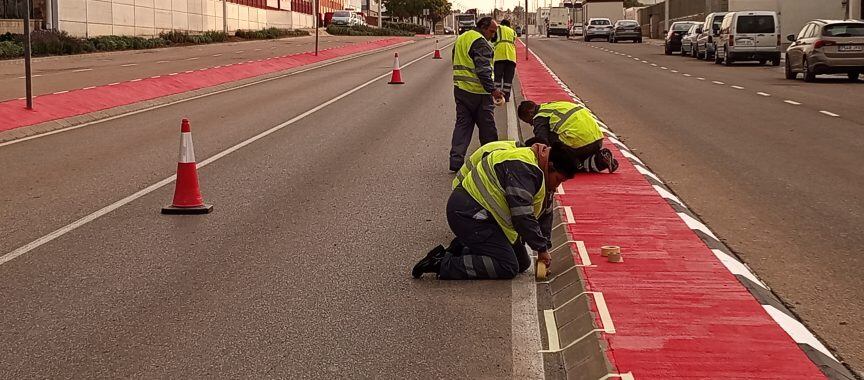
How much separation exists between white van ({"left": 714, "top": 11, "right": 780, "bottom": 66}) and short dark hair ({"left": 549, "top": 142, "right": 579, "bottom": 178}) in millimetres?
34369

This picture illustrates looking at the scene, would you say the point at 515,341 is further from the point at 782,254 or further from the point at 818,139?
the point at 818,139

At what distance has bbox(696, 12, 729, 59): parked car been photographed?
4459 centimetres

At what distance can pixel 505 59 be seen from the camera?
48.5ft

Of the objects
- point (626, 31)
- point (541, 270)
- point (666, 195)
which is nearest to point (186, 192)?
point (541, 270)

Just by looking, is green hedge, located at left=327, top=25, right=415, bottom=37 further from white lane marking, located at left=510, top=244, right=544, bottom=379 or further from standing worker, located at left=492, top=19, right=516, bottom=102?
white lane marking, located at left=510, top=244, right=544, bottom=379

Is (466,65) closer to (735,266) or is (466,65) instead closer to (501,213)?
(501,213)

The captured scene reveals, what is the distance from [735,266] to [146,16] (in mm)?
57851

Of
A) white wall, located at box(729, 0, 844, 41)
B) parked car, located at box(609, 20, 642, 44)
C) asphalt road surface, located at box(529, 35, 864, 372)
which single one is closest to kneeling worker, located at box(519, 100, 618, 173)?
asphalt road surface, located at box(529, 35, 864, 372)

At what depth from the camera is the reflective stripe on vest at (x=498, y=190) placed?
7.15 meters

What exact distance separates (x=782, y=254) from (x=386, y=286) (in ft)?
9.59

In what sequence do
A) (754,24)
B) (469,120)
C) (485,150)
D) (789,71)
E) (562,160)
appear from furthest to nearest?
(754,24) < (789,71) < (469,120) < (485,150) < (562,160)

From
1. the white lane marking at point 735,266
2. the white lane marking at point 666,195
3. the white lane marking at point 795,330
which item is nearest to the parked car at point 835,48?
the white lane marking at point 666,195

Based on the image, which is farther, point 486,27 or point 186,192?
point 486,27

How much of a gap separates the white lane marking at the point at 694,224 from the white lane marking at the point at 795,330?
2453 mm
